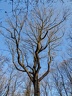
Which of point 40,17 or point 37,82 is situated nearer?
point 37,82

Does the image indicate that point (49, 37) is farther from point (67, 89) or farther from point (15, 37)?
point (67, 89)

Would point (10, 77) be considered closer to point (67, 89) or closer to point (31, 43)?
point (67, 89)

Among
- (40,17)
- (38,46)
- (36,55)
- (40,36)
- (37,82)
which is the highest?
(40,17)

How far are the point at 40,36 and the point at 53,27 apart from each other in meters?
1.42

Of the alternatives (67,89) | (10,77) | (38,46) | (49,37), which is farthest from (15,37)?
(67,89)

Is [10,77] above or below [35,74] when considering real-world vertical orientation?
above

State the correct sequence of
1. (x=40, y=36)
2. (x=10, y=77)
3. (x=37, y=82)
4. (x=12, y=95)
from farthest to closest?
(x=12, y=95) → (x=10, y=77) → (x=40, y=36) → (x=37, y=82)

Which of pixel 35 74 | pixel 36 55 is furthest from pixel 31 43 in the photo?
pixel 35 74

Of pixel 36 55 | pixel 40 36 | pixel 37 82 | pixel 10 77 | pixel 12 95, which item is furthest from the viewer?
pixel 12 95

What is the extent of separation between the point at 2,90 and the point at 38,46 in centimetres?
1753

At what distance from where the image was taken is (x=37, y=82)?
1220 cm

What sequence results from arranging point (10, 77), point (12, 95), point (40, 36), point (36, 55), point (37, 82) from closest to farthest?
point (37, 82) < point (36, 55) < point (40, 36) < point (10, 77) < point (12, 95)

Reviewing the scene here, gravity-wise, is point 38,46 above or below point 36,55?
above

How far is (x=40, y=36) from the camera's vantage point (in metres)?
14.5
